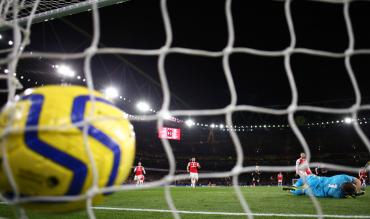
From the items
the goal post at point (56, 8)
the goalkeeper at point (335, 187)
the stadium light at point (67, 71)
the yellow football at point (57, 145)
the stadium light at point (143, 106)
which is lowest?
the goalkeeper at point (335, 187)

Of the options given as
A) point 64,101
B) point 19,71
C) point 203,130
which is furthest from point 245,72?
point 64,101

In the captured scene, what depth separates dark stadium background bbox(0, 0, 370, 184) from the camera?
15.8 m

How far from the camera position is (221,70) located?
23.0 m

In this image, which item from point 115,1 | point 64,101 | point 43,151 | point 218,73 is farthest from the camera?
point 218,73

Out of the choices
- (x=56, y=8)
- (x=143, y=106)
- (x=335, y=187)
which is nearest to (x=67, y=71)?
(x=143, y=106)

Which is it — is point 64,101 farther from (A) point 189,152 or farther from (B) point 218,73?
(A) point 189,152

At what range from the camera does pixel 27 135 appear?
160 cm


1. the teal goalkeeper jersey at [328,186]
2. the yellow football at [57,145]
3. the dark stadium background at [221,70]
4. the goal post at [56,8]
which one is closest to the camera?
the yellow football at [57,145]

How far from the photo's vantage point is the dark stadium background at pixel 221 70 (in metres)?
15.8

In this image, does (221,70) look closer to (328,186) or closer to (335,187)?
(328,186)

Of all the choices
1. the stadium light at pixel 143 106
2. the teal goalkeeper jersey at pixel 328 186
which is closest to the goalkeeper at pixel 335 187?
the teal goalkeeper jersey at pixel 328 186

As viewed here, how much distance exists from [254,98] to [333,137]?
7816 mm

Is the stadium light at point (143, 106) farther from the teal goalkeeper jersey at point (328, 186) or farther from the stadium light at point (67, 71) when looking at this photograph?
the teal goalkeeper jersey at point (328, 186)

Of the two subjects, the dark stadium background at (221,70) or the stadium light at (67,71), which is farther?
the stadium light at (67,71)
